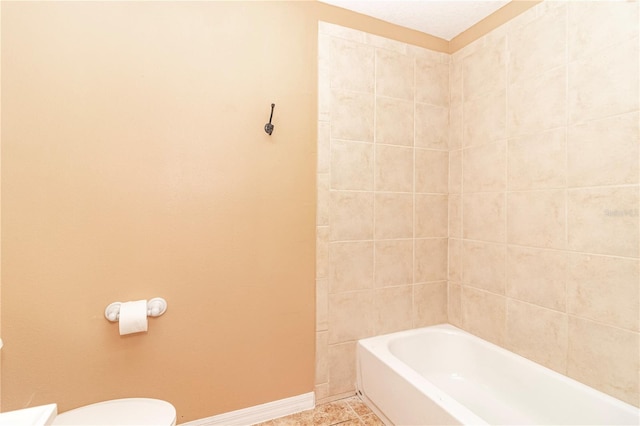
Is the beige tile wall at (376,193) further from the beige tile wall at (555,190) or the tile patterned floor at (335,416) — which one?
the beige tile wall at (555,190)

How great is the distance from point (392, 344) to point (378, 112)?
1.45 meters

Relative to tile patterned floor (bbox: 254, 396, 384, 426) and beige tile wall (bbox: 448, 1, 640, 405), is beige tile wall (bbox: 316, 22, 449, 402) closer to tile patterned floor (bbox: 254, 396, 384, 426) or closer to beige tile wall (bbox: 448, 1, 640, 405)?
tile patterned floor (bbox: 254, 396, 384, 426)

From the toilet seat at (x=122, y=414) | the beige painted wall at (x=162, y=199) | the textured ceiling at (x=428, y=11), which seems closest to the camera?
the toilet seat at (x=122, y=414)

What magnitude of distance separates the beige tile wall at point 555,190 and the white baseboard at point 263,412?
116 cm

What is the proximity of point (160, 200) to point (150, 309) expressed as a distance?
0.51 m

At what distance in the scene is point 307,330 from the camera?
70.7 inches

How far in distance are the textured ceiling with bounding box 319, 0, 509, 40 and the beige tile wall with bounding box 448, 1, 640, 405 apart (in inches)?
6.0

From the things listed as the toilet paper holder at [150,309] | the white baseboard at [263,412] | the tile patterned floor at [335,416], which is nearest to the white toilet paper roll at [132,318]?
the toilet paper holder at [150,309]

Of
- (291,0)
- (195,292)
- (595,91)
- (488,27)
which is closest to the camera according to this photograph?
(595,91)

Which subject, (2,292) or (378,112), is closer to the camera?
(2,292)

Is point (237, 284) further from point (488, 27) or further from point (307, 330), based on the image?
point (488, 27)

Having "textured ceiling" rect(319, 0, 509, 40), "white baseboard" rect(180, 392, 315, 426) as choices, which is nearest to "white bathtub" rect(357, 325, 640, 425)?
"white baseboard" rect(180, 392, 315, 426)

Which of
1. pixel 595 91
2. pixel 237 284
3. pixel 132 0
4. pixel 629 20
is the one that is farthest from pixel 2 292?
pixel 629 20

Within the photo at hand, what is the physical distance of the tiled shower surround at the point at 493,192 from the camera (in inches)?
52.6
